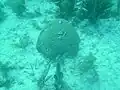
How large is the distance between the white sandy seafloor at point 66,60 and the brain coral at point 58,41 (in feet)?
0.76

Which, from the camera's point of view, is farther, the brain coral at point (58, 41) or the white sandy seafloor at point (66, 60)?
the brain coral at point (58, 41)

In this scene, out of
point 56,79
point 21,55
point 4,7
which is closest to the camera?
point 56,79

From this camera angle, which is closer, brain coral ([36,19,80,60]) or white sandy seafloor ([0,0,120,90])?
white sandy seafloor ([0,0,120,90])

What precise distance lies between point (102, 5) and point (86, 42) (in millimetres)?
1347

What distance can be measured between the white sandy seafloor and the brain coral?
0.76 feet

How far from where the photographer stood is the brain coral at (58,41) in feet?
19.3

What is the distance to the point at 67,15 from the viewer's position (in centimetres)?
735

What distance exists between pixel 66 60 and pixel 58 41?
1.84 ft

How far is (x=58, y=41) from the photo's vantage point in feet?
19.4

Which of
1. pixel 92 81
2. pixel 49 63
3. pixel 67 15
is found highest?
pixel 67 15

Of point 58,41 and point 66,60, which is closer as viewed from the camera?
point 58,41

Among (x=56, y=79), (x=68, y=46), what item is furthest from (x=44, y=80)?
(x=68, y=46)

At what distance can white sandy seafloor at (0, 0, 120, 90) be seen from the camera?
216 inches

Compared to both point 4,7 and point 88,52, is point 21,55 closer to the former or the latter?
point 88,52
